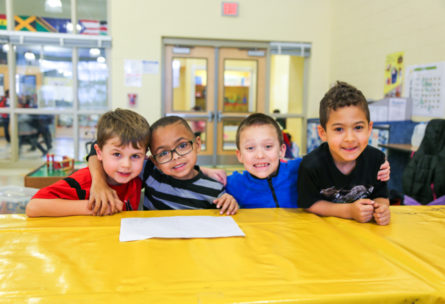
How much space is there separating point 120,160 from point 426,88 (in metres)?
3.53

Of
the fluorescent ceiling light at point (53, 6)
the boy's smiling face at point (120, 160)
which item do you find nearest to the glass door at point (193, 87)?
the fluorescent ceiling light at point (53, 6)

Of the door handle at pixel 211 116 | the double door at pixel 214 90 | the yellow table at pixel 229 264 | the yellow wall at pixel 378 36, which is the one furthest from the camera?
the door handle at pixel 211 116

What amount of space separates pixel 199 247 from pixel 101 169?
64 cm

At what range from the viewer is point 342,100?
1.20m

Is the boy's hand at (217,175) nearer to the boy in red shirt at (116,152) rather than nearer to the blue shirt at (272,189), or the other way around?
the blue shirt at (272,189)

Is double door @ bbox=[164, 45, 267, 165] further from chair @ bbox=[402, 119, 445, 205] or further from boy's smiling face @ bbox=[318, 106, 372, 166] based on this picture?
boy's smiling face @ bbox=[318, 106, 372, 166]

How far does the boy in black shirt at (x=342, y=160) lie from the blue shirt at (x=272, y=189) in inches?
6.5

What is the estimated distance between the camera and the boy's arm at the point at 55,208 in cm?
98

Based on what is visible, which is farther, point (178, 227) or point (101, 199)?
point (101, 199)

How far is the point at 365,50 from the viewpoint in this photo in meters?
4.76

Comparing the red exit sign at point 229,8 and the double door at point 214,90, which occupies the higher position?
the red exit sign at point 229,8

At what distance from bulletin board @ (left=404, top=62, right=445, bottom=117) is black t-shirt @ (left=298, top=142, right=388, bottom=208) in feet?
8.82

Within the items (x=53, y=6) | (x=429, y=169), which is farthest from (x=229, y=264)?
(x=53, y=6)

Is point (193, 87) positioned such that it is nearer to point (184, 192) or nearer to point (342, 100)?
point (184, 192)
